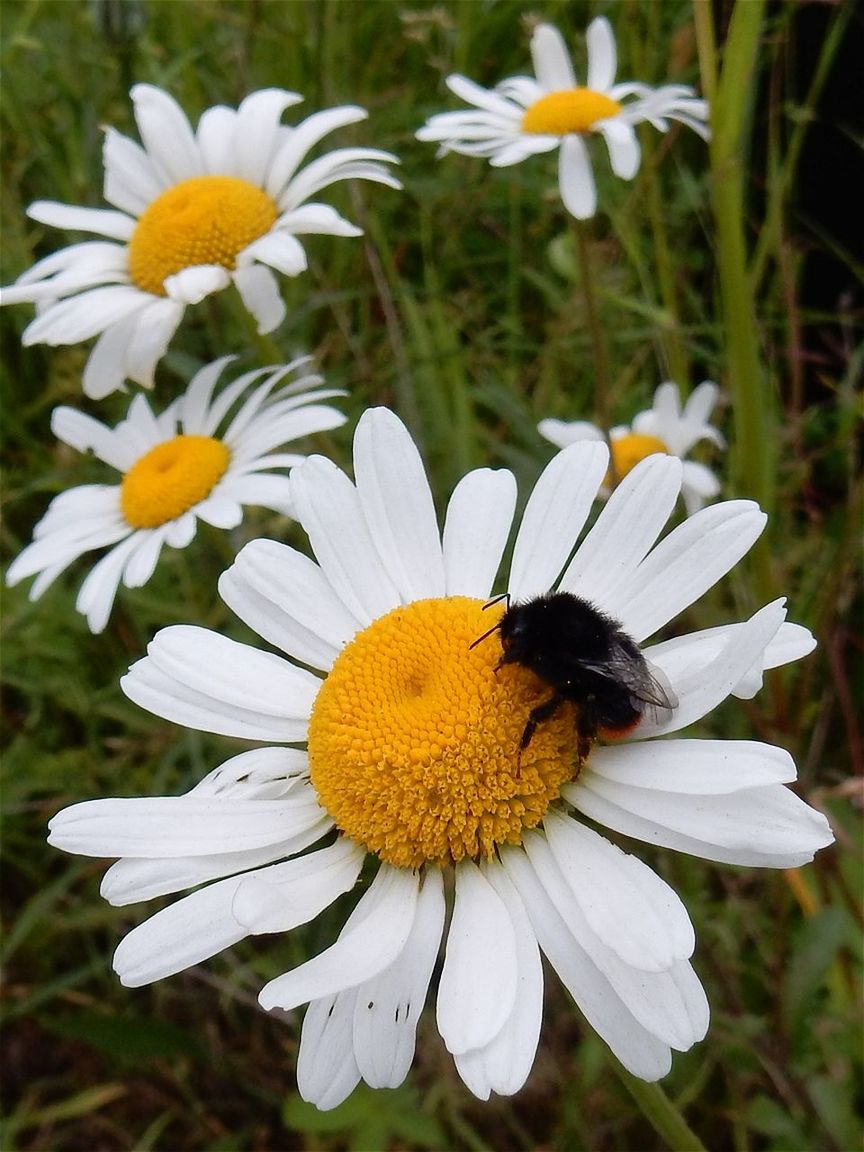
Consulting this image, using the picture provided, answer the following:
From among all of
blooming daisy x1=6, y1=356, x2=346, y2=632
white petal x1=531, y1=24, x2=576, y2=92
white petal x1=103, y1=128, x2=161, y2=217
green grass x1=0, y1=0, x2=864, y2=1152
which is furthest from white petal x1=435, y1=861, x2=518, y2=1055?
white petal x1=531, y1=24, x2=576, y2=92

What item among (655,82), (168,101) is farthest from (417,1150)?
(655,82)

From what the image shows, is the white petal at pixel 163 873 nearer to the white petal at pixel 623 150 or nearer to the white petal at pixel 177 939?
the white petal at pixel 177 939

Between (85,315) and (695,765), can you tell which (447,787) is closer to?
(695,765)

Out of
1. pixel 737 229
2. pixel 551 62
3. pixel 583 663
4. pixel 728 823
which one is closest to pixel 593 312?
pixel 737 229

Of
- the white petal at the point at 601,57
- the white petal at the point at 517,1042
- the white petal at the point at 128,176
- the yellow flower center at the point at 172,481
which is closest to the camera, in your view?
the white petal at the point at 517,1042

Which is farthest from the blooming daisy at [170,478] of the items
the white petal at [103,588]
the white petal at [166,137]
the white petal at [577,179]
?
the white petal at [577,179]

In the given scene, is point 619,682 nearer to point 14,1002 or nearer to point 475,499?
point 475,499
